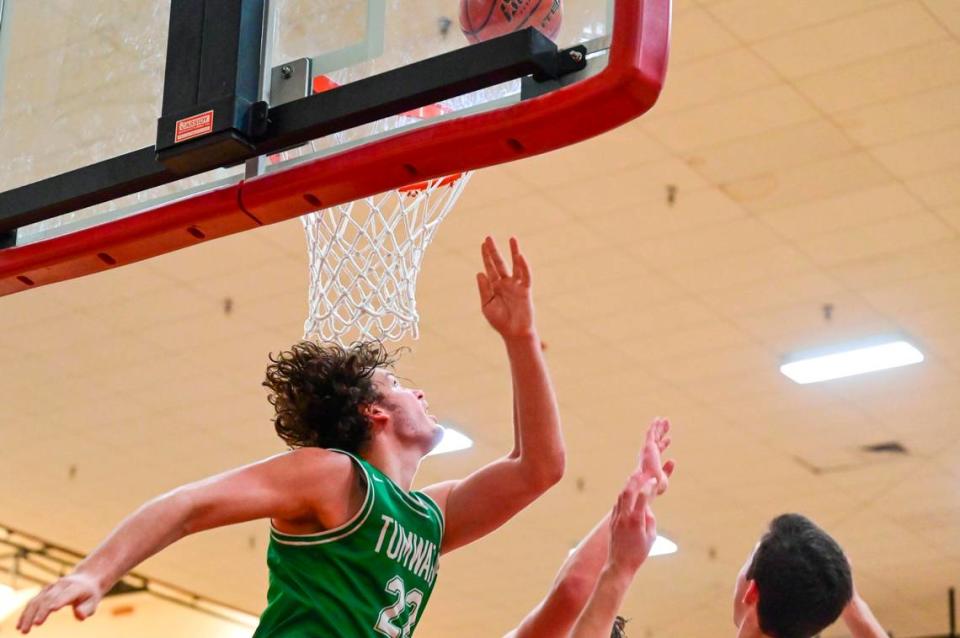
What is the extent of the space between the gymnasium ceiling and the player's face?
314 centimetres

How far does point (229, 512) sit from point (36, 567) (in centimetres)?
1218

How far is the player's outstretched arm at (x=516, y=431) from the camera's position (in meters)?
2.79

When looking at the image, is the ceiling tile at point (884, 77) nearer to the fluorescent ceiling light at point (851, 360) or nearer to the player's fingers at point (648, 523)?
the fluorescent ceiling light at point (851, 360)

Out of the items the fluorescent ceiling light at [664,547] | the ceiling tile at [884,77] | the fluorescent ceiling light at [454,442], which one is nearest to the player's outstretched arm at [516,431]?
the ceiling tile at [884,77]

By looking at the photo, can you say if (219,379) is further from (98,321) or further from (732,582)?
(732,582)

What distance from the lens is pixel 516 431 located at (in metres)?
2.99

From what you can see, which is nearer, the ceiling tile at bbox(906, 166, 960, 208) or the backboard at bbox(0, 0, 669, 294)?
the backboard at bbox(0, 0, 669, 294)

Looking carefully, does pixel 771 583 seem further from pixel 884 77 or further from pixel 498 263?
pixel 884 77

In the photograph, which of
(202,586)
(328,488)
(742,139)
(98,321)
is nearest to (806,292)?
(742,139)

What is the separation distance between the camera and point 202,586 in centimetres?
1402

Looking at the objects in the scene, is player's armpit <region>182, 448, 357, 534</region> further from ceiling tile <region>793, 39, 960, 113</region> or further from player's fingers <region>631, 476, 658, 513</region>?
ceiling tile <region>793, 39, 960, 113</region>

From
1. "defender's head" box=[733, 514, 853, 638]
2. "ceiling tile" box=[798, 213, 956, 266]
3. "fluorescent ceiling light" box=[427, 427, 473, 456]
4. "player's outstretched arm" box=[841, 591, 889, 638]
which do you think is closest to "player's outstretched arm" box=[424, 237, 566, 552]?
"defender's head" box=[733, 514, 853, 638]

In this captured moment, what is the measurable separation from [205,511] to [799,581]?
4.26 ft

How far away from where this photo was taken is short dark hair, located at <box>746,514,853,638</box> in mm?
2990
